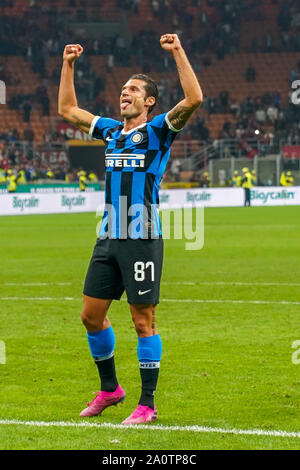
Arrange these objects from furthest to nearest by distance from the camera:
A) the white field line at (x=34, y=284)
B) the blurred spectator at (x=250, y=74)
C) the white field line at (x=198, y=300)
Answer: the blurred spectator at (x=250, y=74) → the white field line at (x=34, y=284) → the white field line at (x=198, y=300)

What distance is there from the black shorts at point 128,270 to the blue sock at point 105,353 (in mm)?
312

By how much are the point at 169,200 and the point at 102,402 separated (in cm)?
3358

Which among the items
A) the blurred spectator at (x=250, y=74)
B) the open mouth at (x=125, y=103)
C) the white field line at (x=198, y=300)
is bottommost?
the white field line at (x=198, y=300)

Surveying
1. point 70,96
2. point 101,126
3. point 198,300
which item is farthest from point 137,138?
point 198,300

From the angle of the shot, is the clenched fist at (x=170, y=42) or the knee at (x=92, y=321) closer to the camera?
the clenched fist at (x=170, y=42)

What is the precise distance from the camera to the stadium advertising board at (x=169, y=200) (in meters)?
36.9

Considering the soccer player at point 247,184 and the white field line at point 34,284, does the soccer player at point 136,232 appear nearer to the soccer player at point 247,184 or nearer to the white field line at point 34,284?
the white field line at point 34,284

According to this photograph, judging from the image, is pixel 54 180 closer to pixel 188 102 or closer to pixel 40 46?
pixel 40 46

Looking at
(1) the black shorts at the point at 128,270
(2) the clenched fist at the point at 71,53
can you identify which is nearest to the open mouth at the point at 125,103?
(2) the clenched fist at the point at 71,53

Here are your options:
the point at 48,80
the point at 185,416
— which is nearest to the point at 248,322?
the point at 185,416

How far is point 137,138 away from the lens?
644 centimetres

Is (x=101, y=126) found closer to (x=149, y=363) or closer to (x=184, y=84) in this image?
(x=184, y=84)

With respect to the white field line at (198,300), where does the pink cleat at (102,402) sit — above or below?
above

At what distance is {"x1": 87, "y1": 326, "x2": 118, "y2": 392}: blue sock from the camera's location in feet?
21.6
